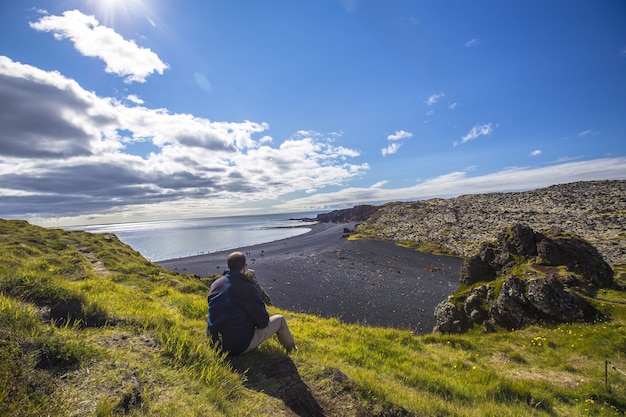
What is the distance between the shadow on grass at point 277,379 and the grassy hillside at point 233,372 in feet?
0.08

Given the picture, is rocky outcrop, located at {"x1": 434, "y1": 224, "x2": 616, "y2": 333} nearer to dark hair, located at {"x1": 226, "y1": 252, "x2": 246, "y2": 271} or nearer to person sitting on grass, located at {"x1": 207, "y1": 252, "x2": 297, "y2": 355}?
person sitting on grass, located at {"x1": 207, "y1": 252, "x2": 297, "y2": 355}

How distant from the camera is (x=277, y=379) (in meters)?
6.18

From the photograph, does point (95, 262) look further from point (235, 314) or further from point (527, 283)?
point (527, 283)

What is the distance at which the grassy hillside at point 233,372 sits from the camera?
4109 mm

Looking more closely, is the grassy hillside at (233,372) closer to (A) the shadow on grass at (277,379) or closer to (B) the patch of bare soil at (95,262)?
(A) the shadow on grass at (277,379)

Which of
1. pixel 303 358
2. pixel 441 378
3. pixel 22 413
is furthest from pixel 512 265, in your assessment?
pixel 22 413

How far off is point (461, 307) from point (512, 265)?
17.4 feet

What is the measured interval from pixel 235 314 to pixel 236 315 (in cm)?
4

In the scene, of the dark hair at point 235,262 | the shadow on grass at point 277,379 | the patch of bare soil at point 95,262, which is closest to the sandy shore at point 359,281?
the shadow on grass at point 277,379

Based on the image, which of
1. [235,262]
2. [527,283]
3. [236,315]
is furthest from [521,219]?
[236,315]

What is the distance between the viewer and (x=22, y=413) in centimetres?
305

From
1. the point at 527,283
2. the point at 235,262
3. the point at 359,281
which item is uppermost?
the point at 235,262

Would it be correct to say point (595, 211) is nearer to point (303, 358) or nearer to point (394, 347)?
point (394, 347)

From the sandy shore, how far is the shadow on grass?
14982mm
